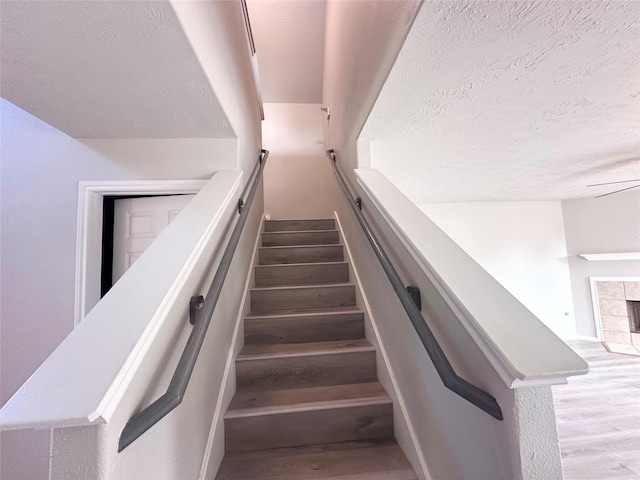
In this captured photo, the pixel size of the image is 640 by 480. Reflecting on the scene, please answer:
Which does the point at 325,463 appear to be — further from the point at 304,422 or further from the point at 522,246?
the point at 522,246

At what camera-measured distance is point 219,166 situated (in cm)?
173

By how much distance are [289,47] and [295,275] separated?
321 centimetres

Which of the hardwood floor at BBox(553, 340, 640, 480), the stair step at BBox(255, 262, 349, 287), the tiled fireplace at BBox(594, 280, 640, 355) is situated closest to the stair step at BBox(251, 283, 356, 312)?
the stair step at BBox(255, 262, 349, 287)

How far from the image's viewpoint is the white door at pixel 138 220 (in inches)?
72.7

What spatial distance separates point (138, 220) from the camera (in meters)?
1.88

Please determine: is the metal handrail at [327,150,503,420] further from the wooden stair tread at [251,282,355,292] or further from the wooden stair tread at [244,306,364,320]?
the wooden stair tread at [251,282,355,292]

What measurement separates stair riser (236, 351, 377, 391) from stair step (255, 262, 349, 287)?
2.73 feet

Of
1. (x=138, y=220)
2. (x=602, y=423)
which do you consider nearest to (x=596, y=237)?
(x=602, y=423)

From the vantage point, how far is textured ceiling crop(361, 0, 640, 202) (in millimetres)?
908

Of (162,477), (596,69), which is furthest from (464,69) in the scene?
(162,477)

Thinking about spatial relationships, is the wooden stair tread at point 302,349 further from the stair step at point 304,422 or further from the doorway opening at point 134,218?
the doorway opening at point 134,218

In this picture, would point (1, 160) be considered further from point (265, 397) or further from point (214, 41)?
point (265, 397)

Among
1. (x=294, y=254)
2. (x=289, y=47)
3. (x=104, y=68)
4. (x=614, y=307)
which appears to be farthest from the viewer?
(x=614, y=307)

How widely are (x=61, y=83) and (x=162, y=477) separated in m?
1.51
